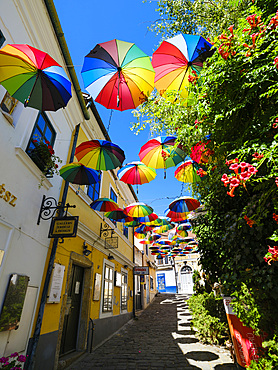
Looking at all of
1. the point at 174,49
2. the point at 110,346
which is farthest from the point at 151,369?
the point at 174,49

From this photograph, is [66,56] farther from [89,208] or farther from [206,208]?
[206,208]

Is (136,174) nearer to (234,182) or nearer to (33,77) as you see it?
(33,77)

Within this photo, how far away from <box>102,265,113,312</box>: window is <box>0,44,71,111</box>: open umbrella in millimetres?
7504

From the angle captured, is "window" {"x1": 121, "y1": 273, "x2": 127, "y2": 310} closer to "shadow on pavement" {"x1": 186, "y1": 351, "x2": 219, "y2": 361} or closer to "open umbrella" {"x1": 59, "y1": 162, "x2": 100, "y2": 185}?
"shadow on pavement" {"x1": 186, "y1": 351, "x2": 219, "y2": 361}

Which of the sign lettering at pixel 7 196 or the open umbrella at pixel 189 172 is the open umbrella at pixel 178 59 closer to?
the open umbrella at pixel 189 172

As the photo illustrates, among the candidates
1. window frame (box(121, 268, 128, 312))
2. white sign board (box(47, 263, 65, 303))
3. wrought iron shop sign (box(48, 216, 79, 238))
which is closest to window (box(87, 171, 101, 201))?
wrought iron shop sign (box(48, 216, 79, 238))

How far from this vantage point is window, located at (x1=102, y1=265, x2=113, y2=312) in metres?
8.45

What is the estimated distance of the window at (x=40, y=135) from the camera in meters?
4.56

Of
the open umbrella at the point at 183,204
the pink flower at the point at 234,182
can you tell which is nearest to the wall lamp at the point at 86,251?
the open umbrella at the point at 183,204

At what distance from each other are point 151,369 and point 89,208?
16.7 ft

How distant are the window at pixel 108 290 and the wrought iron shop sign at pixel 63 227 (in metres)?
4.72

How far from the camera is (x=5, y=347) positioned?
3.50 metres

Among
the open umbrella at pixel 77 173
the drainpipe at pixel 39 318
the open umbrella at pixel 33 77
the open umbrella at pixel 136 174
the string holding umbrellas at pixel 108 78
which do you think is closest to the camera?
the open umbrella at pixel 33 77

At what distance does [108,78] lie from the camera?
13.0 ft
